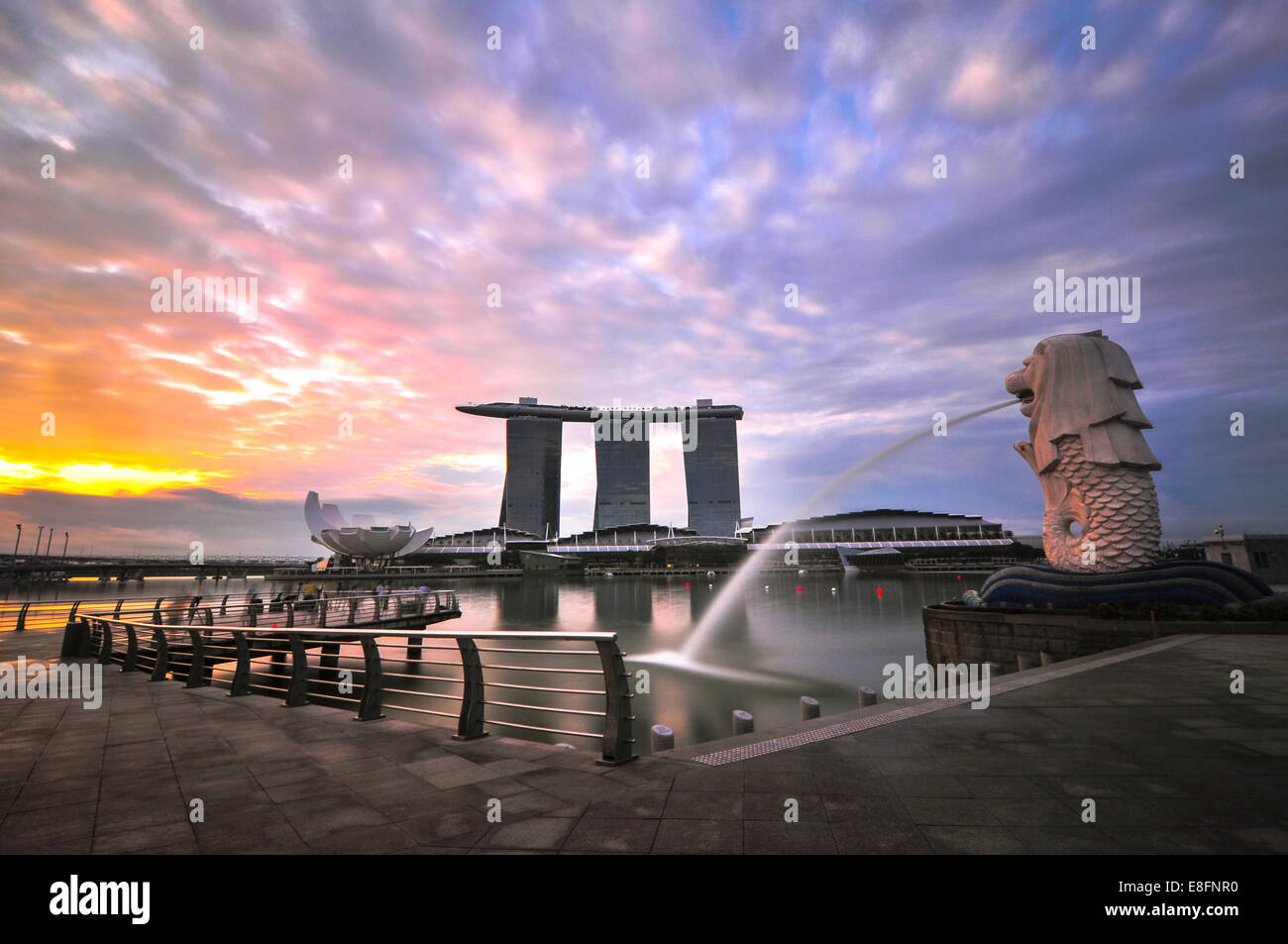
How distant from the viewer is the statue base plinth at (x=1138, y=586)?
635 inches

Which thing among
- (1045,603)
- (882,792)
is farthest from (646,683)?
(882,792)

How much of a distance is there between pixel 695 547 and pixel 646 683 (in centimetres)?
11900

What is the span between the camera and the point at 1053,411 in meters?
20.3

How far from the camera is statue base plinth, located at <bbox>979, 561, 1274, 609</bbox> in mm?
16141

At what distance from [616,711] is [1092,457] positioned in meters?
21.2

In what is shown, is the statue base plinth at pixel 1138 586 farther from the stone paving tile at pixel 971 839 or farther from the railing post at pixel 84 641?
the railing post at pixel 84 641

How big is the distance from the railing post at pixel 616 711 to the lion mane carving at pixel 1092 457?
20124 millimetres

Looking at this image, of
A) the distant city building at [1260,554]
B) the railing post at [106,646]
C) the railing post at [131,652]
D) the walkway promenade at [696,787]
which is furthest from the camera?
the distant city building at [1260,554]

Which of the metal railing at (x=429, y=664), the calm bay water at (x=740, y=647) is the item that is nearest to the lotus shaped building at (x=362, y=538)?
the calm bay water at (x=740, y=647)

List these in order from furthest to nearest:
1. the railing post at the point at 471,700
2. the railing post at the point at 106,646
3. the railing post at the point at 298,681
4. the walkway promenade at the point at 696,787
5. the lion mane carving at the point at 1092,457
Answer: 1. the lion mane carving at the point at 1092,457
2. the railing post at the point at 106,646
3. the railing post at the point at 298,681
4. the railing post at the point at 471,700
5. the walkway promenade at the point at 696,787

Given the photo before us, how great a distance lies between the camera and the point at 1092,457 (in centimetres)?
1914
